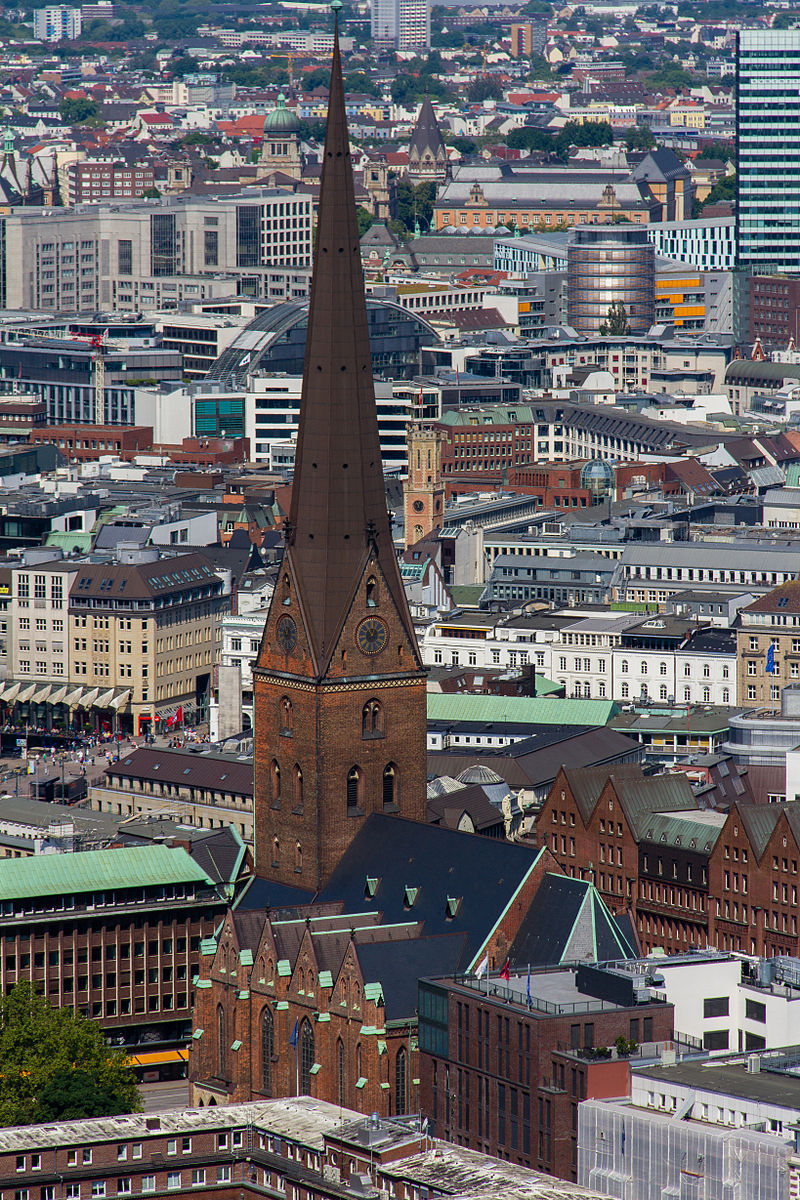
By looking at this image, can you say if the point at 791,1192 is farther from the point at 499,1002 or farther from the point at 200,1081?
the point at 200,1081

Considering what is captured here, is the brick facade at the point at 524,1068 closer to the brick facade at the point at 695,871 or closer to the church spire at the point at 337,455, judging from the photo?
the church spire at the point at 337,455

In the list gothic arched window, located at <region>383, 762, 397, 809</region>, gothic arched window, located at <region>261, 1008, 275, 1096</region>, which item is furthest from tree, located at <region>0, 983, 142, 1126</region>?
gothic arched window, located at <region>383, 762, 397, 809</region>

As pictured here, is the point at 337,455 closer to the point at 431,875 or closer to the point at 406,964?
the point at 431,875

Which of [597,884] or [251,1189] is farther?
[597,884]

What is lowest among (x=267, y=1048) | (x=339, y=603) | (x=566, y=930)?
(x=267, y=1048)

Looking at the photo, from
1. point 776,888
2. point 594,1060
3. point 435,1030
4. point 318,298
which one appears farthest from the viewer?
point 776,888

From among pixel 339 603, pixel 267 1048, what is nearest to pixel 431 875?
pixel 267 1048

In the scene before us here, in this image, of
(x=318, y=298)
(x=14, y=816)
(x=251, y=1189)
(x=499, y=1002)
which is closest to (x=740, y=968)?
(x=499, y=1002)
